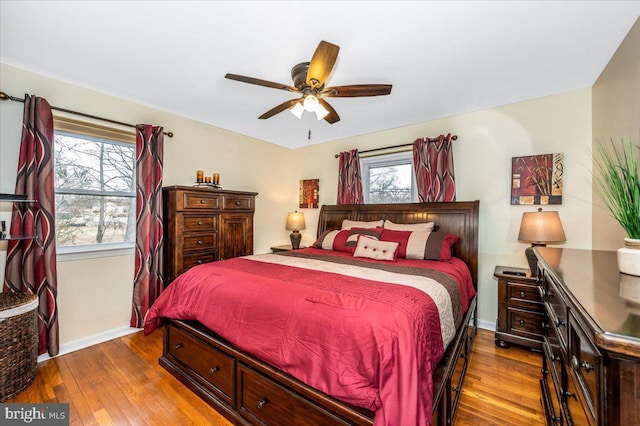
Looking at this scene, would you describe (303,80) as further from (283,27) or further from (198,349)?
(198,349)

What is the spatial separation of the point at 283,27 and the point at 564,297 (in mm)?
2084

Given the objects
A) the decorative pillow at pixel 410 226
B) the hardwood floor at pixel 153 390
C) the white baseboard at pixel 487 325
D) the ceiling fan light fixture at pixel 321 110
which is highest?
the ceiling fan light fixture at pixel 321 110

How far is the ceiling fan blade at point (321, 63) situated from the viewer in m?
1.63

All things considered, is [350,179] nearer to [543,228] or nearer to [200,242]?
[200,242]

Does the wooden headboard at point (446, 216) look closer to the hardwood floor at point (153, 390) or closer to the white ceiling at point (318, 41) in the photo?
the hardwood floor at point (153, 390)

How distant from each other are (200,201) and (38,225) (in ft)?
4.48

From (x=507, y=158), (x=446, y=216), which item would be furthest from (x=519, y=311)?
(x=507, y=158)

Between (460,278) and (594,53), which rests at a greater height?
(594,53)

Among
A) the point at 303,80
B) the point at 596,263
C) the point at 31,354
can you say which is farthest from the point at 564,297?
the point at 31,354

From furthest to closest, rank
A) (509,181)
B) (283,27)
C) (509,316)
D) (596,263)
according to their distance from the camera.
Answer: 1. (509,181)
2. (509,316)
3. (283,27)
4. (596,263)

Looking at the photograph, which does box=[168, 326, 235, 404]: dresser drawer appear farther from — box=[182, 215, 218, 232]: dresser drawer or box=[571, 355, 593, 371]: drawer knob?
box=[571, 355, 593, 371]: drawer knob

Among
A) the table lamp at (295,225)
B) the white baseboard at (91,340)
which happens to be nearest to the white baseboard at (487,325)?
the table lamp at (295,225)

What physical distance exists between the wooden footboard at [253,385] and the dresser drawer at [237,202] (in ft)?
5.48

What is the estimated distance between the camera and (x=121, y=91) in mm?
2824
